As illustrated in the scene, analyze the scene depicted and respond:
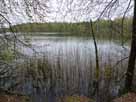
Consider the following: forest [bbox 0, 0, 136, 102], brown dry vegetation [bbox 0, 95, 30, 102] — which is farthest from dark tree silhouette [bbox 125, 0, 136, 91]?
brown dry vegetation [bbox 0, 95, 30, 102]

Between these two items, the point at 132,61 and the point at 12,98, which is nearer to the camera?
the point at 12,98

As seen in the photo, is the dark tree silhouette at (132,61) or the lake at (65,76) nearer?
the dark tree silhouette at (132,61)

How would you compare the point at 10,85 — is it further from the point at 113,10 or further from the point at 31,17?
the point at 113,10

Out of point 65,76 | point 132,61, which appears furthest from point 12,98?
point 132,61

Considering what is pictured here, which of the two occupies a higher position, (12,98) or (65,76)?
(12,98)

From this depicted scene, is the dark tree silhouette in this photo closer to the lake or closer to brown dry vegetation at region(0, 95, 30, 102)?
the lake

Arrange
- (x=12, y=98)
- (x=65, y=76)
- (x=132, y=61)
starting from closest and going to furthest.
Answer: (x=12, y=98) → (x=132, y=61) → (x=65, y=76)

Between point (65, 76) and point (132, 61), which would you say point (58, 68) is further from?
point (132, 61)

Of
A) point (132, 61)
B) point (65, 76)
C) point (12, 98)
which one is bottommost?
point (65, 76)

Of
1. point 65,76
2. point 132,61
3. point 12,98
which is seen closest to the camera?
point 12,98

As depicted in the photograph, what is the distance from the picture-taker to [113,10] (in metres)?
6.66

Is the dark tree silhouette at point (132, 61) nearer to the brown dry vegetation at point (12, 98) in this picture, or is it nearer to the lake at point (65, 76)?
the lake at point (65, 76)

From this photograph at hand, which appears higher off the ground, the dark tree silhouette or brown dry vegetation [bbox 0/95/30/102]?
the dark tree silhouette

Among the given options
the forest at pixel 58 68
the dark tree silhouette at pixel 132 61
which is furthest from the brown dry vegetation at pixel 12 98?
the dark tree silhouette at pixel 132 61
